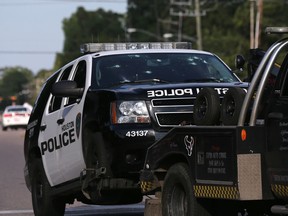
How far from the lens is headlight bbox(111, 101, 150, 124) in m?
10.3

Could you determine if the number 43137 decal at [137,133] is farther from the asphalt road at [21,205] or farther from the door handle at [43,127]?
the asphalt road at [21,205]

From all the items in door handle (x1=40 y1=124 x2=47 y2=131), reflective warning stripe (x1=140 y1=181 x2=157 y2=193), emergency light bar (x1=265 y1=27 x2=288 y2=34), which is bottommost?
reflective warning stripe (x1=140 y1=181 x2=157 y2=193)

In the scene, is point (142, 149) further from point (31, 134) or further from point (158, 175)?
point (31, 134)

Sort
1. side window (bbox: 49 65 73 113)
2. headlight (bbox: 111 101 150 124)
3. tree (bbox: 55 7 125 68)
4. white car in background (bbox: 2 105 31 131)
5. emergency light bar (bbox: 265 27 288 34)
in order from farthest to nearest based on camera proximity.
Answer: tree (bbox: 55 7 125 68) → white car in background (bbox: 2 105 31 131) → side window (bbox: 49 65 73 113) → headlight (bbox: 111 101 150 124) → emergency light bar (bbox: 265 27 288 34)

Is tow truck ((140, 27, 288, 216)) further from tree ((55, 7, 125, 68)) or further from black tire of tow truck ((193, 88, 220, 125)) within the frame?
tree ((55, 7, 125, 68))

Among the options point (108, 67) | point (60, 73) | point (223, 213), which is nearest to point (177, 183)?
Result: point (223, 213)

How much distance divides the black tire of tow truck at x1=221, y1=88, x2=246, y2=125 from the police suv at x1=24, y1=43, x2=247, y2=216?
0.23 m

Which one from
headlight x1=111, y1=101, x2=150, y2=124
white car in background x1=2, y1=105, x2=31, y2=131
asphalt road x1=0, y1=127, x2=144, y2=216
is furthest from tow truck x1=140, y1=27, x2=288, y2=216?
white car in background x1=2, y1=105, x2=31, y2=131

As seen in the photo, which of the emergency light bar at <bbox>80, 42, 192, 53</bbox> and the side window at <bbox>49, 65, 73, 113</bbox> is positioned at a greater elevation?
the emergency light bar at <bbox>80, 42, 192, 53</bbox>

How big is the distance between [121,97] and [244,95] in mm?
2426

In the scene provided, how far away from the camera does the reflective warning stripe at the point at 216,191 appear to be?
25.7 feet

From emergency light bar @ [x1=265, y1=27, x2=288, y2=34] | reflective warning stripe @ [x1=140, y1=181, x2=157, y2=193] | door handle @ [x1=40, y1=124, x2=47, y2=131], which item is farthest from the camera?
door handle @ [x1=40, y1=124, x2=47, y2=131]

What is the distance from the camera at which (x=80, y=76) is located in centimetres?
1187

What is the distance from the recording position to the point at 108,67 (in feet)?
38.1
